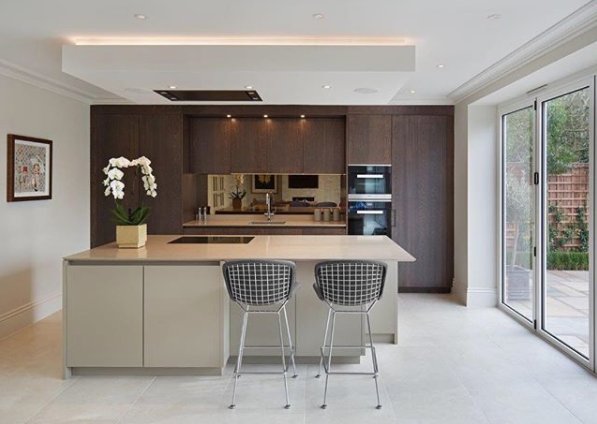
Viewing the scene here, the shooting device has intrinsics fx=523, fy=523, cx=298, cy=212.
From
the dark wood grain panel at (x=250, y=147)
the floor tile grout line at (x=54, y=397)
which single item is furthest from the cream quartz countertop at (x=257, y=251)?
the dark wood grain panel at (x=250, y=147)

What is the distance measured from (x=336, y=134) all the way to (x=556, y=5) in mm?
3801

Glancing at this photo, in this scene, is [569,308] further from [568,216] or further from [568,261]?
[568,216]

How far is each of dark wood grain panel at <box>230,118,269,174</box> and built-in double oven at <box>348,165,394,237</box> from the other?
1.16m

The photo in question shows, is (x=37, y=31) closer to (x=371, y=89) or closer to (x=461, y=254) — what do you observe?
(x=371, y=89)

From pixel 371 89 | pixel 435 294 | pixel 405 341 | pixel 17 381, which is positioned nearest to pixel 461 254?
pixel 435 294

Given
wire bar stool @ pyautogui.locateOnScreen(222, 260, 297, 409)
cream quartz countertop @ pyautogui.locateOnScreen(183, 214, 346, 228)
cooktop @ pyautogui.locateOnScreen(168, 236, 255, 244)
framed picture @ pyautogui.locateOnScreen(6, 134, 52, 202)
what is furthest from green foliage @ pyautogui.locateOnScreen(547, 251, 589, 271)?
framed picture @ pyautogui.locateOnScreen(6, 134, 52, 202)

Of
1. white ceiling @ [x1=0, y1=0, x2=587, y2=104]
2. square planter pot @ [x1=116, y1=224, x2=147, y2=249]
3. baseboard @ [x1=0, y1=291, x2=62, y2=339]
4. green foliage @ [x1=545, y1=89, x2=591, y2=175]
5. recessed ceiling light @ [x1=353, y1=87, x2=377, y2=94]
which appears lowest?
baseboard @ [x1=0, y1=291, x2=62, y2=339]

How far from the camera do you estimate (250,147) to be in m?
6.88

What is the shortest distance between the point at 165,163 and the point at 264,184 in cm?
139

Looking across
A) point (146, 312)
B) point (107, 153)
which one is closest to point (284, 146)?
point (107, 153)

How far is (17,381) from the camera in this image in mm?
3846

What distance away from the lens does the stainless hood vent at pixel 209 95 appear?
479 cm

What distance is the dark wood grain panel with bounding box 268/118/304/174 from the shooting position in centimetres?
687

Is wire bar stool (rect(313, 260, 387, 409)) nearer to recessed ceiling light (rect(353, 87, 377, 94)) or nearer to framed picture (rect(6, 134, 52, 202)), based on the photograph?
recessed ceiling light (rect(353, 87, 377, 94))
